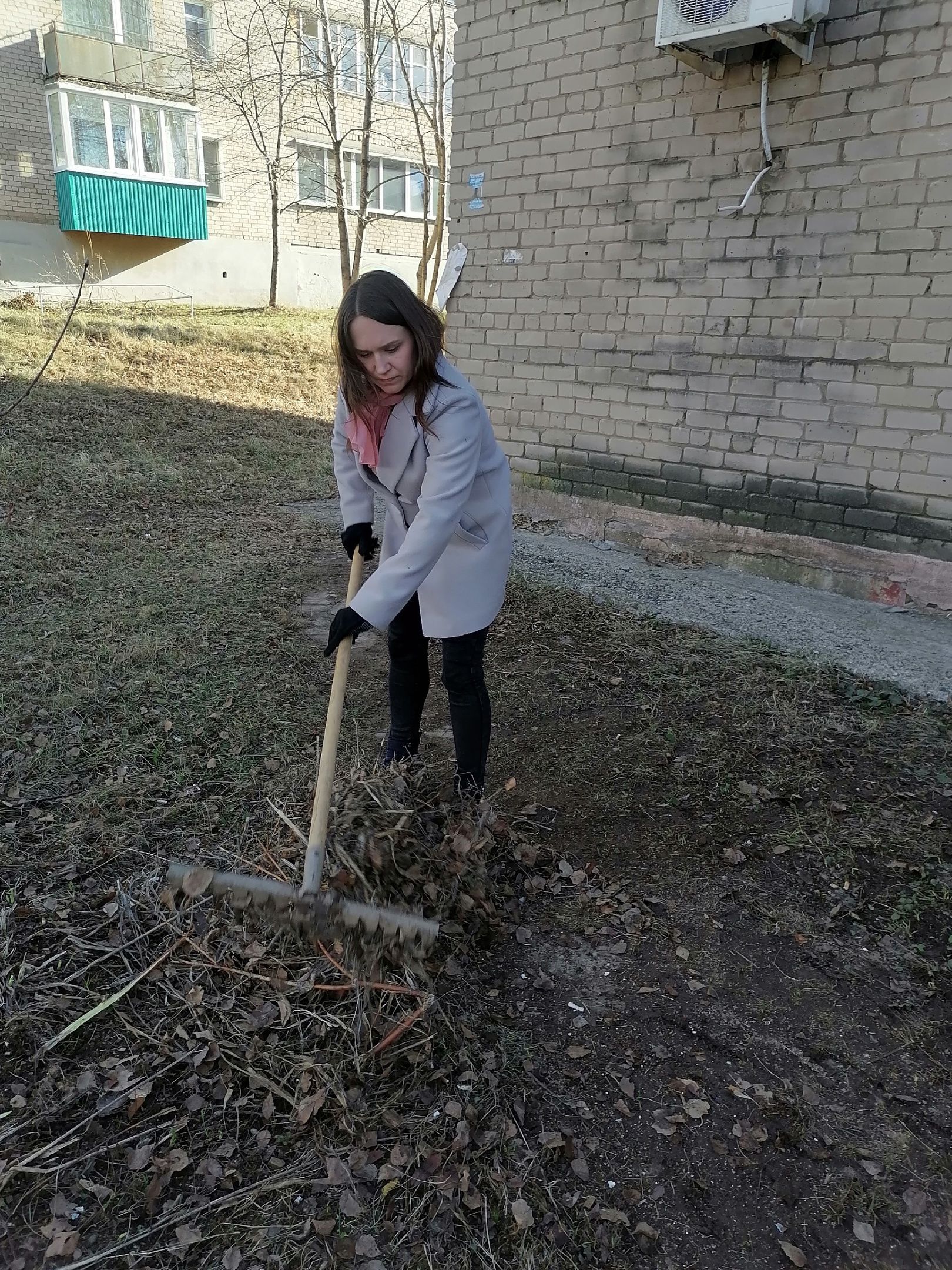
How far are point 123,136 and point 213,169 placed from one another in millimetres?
2310

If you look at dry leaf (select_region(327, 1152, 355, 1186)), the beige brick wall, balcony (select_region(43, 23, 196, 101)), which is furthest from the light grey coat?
balcony (select_region(43, 23, 196, 101))

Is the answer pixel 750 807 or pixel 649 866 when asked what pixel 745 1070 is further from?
pixel 750 807

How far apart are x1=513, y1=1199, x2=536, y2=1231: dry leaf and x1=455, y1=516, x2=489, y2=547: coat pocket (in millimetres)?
1575

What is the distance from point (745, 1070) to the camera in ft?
6.54

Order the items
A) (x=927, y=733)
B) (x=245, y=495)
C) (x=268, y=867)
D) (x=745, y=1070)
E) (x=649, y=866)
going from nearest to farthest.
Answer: (x=745, y=1070) → (x=268, y=867) → (x=649, y=866) → (x=927, y=733) → (x=245, y=495)

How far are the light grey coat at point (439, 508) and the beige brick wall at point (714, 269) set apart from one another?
9.66ft

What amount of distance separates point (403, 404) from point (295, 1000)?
1507mm

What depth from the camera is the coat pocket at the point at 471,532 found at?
7.94 feet

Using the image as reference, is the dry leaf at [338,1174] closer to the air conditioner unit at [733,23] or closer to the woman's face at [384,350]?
the woman's face at [384,350]

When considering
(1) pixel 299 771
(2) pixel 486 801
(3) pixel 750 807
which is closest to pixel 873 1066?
(3) pixel 750 807

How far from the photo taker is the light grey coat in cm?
224

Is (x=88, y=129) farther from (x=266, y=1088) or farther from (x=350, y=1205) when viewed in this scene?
(x=350, y=1205)

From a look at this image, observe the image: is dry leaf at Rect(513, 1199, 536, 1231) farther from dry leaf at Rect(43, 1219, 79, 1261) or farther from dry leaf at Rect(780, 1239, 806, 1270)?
dry leaf at Rect(43, 1219, 79, 1261)

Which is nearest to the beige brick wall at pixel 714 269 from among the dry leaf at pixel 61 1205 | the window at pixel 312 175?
the dry leaf at pixel 61 1205
